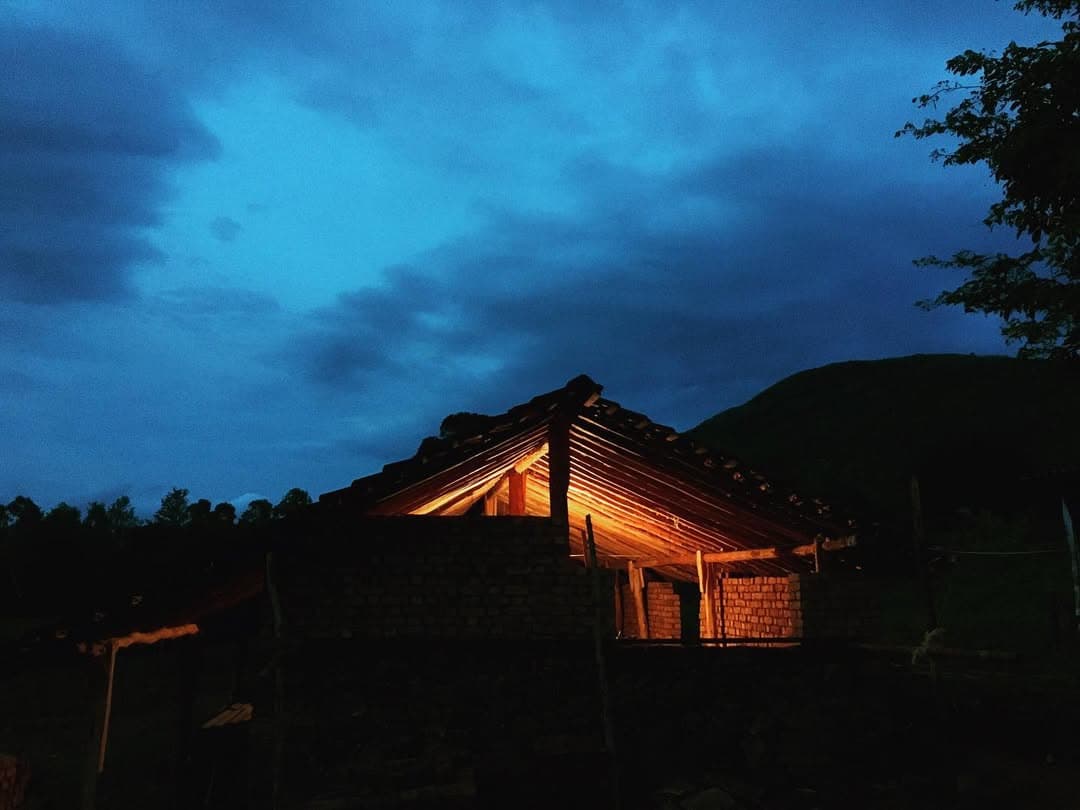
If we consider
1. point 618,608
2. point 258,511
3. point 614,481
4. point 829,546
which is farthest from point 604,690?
point 258,511

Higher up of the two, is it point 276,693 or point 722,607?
point 722,607

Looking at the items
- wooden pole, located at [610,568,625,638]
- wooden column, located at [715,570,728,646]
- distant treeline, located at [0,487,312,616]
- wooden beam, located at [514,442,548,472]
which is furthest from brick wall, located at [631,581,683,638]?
distant treeline, located at [0,487,312,616]

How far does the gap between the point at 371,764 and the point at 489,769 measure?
1.05 m

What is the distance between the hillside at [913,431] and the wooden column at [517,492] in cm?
1240

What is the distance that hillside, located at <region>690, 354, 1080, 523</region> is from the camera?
32344mm

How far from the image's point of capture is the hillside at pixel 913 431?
32344mm

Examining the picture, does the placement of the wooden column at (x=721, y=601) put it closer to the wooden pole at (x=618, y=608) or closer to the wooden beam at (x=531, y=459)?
the wooden beam at (x=531, y=459)

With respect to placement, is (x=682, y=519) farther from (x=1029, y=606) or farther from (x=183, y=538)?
(x=183, y=538)

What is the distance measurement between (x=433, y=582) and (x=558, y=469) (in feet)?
5.35

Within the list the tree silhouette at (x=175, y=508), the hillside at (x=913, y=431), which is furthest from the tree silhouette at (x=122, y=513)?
the hillside at (x=913, y=431)

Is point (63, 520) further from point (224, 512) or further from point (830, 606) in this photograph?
point (830, 606)

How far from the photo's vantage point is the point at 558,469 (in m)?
8.38

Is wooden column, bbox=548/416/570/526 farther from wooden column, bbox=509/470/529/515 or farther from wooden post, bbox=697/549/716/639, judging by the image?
wooden post, bbox=697/549/716/639

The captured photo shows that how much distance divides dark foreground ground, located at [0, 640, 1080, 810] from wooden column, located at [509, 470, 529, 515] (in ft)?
8.85
